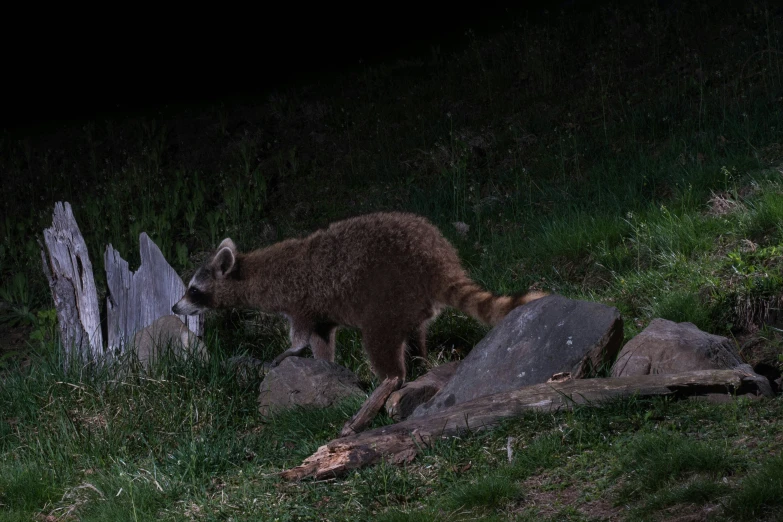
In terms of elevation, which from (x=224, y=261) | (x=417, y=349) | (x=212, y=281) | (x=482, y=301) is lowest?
(x=417, y=349)

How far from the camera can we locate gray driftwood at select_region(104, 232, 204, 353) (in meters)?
7.67

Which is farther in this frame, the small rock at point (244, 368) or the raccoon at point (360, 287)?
the small rock at point (244, 368)

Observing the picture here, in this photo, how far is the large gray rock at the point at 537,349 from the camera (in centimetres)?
550

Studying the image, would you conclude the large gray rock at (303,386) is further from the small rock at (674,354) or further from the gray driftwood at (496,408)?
the small rock at (674,354)

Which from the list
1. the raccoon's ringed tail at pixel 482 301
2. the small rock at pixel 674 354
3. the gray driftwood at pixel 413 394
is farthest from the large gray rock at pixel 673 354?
the gray driftwood at pixel 413 394

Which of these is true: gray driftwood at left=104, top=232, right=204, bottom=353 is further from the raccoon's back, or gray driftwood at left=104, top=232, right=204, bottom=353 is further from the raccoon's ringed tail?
the raccoon's ringed tail

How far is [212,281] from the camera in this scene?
25.9 ft

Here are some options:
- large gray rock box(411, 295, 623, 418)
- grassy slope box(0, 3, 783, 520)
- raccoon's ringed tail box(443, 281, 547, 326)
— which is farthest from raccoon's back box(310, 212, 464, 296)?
large gray rock box(411, 295, 623, 418)

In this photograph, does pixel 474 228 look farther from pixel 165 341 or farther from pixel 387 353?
pixel 165 341

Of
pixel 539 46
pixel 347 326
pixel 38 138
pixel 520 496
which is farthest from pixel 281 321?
pixel 38 138

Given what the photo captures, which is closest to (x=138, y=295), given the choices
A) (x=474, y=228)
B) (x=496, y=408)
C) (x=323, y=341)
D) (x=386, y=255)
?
(x=323, y=341)

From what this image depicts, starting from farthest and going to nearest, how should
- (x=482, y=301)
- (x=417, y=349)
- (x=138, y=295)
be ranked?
(x=138, y=295)
(x=417, y=349)
(x=482, y=301)

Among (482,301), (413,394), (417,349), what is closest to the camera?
(413,394)

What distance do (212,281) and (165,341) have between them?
33.0 inches
